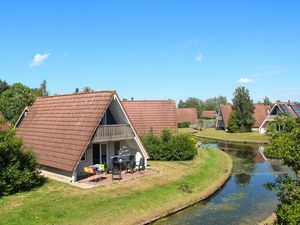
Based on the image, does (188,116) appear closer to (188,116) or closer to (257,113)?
(188,116)

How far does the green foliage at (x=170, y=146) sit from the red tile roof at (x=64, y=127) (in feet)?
30.8

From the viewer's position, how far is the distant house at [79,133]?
67.7 ft

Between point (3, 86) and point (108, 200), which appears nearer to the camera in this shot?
point (108, 200)

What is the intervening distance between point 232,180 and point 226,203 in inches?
242

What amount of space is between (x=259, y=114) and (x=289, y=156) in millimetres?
58009

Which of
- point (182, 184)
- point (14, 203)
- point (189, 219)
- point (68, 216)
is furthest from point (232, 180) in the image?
point (14, 203)

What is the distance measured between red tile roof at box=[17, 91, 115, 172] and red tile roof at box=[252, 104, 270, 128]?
4811cm

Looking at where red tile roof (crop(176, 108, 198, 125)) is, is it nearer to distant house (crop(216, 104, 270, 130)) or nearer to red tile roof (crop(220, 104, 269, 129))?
distant house (crop(216, 104, 270, 130))

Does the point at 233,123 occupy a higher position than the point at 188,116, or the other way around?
the point at 188,116

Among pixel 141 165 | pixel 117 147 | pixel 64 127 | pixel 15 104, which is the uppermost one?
pixel 15 104

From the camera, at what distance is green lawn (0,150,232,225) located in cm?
1466

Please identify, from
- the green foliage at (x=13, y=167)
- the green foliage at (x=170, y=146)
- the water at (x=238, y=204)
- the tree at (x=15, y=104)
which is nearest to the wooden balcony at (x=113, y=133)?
the green foliage at (x=13, y=167)

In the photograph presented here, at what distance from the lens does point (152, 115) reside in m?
34.6

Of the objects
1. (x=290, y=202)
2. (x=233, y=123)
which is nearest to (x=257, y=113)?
(x=233, y=123)
